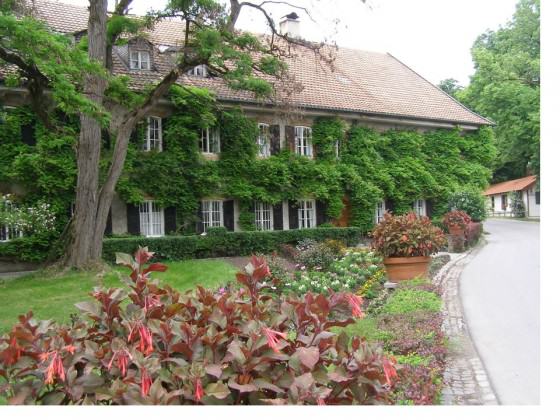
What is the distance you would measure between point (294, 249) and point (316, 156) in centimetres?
457

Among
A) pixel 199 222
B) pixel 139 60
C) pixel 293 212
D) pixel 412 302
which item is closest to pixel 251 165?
pixel 293 212

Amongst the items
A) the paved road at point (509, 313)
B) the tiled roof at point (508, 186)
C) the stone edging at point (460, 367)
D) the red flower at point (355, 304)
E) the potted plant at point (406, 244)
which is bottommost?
the stone edging at point (460, 367)

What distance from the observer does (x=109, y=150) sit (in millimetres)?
13492

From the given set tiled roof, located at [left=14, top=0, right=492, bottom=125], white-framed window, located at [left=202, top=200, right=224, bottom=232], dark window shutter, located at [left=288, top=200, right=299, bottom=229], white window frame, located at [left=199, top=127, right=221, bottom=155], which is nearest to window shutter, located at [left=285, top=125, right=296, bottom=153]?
tiled roof, located at [left=14, top=0, right=492, bottom=125]

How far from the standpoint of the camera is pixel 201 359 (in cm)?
193

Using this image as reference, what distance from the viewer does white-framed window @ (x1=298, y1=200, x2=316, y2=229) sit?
56.1 feet

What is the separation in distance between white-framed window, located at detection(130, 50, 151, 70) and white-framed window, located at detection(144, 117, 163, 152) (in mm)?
1747

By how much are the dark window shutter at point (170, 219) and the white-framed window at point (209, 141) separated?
2.14 metres

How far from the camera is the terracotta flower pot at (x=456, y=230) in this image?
1217cm

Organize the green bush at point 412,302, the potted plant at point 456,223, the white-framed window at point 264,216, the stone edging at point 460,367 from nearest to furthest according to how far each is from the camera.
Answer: the stone edging at point 460,367, the green bush at point 412,302, the potted plant at point 456,223, the white-framed window at point 264,216

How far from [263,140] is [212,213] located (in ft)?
9.14

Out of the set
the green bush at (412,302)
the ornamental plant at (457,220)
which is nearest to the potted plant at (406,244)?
the green bush at (412,302)

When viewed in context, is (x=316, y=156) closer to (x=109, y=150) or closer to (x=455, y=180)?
(x=455, y=180)

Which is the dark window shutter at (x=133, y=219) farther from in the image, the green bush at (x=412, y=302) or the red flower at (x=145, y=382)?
the red flower at (x=145, y=382)
